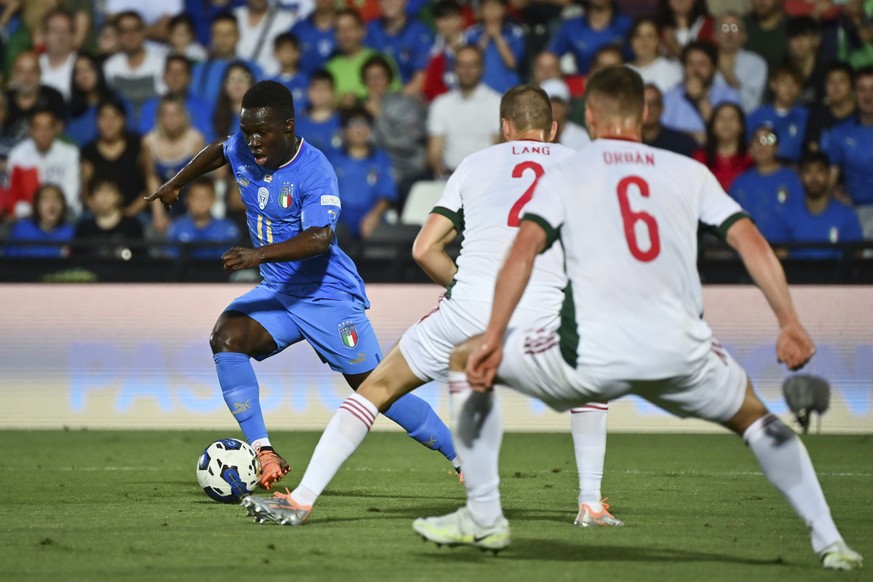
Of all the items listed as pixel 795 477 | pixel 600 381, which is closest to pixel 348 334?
pixel 600 381

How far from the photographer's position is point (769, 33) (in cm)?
1442

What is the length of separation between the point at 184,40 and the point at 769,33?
6.46 meters

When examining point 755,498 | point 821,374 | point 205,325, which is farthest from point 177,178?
point 821,374

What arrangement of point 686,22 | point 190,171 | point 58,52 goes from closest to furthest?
1. point 190,171
2. point 686,22
3. point 58,52

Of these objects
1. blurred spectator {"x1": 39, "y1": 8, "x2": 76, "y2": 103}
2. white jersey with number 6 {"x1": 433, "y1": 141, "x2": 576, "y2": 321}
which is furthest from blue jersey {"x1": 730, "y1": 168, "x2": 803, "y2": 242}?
blurred spectator {"x1": 39, "y1": 8, "x2": 76, "y2": 103}

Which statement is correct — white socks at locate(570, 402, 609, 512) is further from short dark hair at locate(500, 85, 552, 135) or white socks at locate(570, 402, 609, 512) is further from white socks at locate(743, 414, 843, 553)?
white socks at locate(743, 414, 843, 553)

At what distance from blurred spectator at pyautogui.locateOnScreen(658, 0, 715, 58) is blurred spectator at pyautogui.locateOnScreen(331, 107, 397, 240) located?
327 centimetres

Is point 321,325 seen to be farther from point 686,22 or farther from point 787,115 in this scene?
point 686,22

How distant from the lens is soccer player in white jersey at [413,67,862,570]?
16.2 feet

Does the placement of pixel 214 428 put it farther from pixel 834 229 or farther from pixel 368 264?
pixel 834 229

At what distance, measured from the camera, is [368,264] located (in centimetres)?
1255

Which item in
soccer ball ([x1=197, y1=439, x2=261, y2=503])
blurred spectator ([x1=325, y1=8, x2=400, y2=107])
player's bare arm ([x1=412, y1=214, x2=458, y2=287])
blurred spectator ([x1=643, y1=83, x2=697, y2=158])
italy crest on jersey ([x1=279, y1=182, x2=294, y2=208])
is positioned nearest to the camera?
player's bare arm ([x1=412, y1=214, x2=458, y2=287])

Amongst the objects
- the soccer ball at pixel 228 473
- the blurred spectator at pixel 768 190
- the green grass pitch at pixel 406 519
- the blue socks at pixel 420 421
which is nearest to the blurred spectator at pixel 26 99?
the green grass pitch at pixel 406 519

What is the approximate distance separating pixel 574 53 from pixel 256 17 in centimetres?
367
